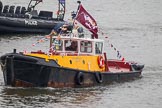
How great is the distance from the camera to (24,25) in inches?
1954

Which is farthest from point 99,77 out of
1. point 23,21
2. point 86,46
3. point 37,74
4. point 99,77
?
point 23,21

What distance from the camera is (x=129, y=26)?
2356 inches

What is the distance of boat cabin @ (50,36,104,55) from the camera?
2967cm

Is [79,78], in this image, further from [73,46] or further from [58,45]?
[58,45]

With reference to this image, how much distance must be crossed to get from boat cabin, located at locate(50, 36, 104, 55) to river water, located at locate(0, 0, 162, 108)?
1.67 m

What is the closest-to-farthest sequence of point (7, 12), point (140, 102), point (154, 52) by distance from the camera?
point (140, 102) < point (154, 52) < point (7, 12)

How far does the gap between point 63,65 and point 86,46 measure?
7.27 ft

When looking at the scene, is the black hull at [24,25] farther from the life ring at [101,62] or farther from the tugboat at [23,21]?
the life ring at [101,62]

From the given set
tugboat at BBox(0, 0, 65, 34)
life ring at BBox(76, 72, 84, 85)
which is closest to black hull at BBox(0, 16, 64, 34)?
tugboat at BBox(0, 0, 65, 34)

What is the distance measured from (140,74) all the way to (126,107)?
7694mm

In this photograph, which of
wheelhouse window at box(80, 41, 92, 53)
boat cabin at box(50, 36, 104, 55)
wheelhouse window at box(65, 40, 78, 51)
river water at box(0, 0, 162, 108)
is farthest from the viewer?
wheelhouse window at box(80, 41, 92, 53)

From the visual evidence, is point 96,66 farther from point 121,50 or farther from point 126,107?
point 121,50

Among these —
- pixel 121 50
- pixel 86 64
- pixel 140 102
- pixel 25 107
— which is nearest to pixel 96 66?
pixel 86 64

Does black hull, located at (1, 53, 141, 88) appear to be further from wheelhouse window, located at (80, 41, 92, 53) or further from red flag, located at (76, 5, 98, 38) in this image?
red flag, located at (76, 5, 98, 38)
